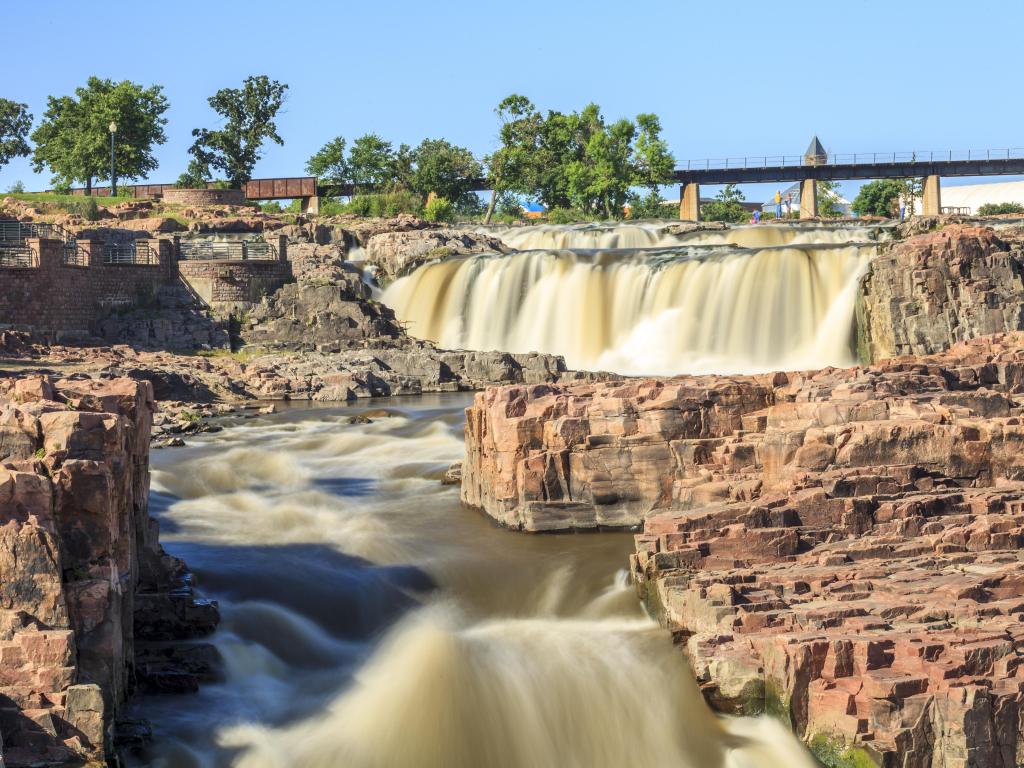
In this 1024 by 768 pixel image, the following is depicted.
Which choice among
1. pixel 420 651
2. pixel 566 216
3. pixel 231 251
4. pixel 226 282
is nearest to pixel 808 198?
pixel 566 216

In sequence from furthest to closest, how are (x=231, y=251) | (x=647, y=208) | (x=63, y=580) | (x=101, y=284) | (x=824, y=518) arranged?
1. (x=647, y=208)
2. (x=231, y=251)
3. (x=101, y=284)
4. (x=824, y=518)
5. (x=63, y=580)

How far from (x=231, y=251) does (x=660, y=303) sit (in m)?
21.2

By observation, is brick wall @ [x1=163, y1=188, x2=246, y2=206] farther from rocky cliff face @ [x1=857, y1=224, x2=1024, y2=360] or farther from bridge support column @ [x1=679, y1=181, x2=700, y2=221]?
rocky cliff face @ [x1=857, y1=224, x2=1024, y2=360]

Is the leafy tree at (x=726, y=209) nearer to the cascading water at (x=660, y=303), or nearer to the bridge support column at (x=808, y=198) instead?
the bridge support column at (x=808, y=198)

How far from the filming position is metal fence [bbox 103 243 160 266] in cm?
5500

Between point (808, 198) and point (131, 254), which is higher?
point (808, 198)

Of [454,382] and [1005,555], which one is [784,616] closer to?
[1005,555]

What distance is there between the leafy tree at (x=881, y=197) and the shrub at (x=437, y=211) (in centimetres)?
3885

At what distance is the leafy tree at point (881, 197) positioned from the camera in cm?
10638

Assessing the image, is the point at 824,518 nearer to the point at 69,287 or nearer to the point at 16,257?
the point at 69,287

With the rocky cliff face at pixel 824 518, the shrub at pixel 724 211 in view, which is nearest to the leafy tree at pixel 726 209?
the shrub at pixel 724 211

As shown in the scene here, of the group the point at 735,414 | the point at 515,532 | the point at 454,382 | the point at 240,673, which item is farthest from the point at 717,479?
the point at 454,382

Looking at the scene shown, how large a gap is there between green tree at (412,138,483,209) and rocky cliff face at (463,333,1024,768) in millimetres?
65182

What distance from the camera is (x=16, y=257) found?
167ft
